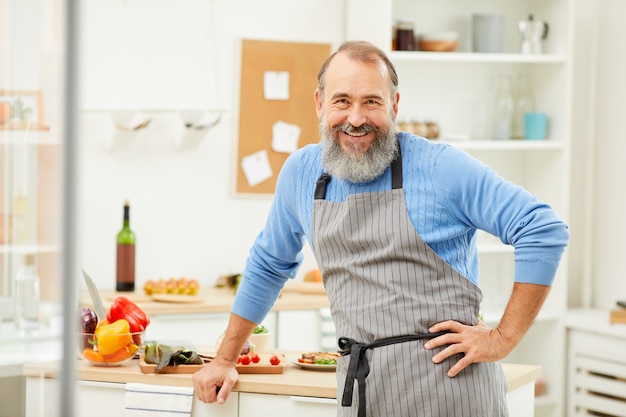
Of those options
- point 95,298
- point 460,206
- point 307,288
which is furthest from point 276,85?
point 460,206

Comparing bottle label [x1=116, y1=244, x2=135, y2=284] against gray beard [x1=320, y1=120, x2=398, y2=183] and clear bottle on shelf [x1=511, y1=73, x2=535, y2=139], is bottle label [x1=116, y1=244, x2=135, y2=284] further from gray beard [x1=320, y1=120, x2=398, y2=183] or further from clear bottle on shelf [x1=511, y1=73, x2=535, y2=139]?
gray beard [x1=320, y1=120, x2=398, y2=183]

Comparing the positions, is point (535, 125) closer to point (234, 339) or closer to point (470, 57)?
point (470, 57)

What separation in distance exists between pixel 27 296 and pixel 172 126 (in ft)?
11.7

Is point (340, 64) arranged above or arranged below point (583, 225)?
above

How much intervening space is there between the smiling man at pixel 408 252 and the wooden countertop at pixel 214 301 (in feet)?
5.96

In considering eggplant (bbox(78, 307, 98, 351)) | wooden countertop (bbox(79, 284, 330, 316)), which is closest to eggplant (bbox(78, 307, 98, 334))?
eggplant (bbox(78, 307, 98, 351))

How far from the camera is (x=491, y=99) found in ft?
16.2

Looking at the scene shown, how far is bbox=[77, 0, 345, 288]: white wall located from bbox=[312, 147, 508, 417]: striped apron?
8.09ft

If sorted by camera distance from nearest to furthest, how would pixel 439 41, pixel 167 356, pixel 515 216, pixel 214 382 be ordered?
pixel 515 216
pixel 214 382
pixel 167 356
pixel 439 41

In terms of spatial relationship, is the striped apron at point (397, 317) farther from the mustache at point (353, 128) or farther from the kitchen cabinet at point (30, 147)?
the kitchen cabinet at point (30, 147)

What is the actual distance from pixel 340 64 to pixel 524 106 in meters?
2.76

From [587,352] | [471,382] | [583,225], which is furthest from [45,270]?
[583,225]

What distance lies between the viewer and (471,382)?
2176 mm

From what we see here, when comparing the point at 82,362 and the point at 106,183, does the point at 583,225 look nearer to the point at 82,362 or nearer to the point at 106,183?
the point at 106,183
